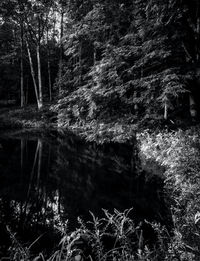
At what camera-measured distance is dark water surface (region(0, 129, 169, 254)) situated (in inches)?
184

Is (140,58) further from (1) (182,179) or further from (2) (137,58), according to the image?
(1) (182,179)

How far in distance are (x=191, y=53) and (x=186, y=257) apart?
7.33 meters

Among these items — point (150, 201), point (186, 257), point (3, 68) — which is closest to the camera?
point (186, 257)

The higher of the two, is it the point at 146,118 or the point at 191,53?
the point at 191,53

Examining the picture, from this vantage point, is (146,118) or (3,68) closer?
(146,118)

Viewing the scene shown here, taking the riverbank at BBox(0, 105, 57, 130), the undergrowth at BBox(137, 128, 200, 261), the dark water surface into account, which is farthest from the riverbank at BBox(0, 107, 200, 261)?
the riverbank at BBox(0, 105, 57, 130)

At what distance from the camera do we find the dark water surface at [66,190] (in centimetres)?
466

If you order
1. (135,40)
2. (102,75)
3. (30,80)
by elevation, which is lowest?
(102,75)

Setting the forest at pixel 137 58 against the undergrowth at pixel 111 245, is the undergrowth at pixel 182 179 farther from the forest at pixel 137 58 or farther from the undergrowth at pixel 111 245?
the forest at pixel 137 58

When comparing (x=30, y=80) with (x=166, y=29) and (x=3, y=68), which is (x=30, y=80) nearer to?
(x=3, y=68)

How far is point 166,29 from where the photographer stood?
7285mm

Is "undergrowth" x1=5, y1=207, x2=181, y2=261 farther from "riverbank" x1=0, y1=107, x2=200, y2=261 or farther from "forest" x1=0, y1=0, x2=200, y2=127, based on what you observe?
"forest" x1=0, y1=0, x2=200, y2=127

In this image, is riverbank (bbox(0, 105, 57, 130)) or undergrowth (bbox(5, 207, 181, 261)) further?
riverbank (bbox(0, 105, 57, 130))

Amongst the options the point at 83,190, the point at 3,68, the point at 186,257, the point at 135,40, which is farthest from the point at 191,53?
the point at 3,68
